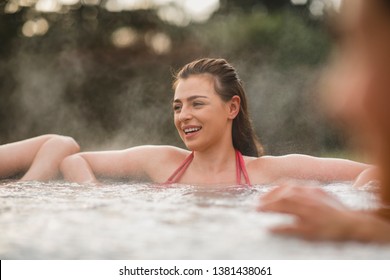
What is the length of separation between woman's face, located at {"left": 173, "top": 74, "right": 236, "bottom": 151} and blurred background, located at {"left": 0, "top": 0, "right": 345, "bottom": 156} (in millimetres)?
2550

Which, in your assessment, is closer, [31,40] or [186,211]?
[186,211]

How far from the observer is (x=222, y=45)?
5738mm

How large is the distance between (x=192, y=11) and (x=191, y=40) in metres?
0.31

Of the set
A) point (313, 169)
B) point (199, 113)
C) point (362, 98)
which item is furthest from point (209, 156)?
point (362, 98)

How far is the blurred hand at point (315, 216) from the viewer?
1015mm

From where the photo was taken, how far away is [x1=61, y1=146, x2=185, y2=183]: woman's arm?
291 cm

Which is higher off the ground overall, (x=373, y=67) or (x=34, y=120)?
(x=34, y=120)

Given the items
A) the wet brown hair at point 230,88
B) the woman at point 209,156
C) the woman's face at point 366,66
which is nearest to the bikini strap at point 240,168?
the woman at point 209,156

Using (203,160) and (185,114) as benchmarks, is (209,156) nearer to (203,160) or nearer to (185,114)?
(203,160)

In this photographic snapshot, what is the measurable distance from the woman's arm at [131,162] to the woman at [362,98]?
6.20ft
